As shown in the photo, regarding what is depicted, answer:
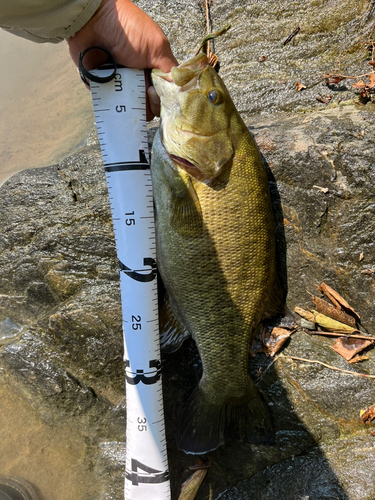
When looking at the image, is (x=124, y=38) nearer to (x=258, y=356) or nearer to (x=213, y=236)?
(x=213, y=236)

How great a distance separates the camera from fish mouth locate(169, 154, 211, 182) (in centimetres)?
248

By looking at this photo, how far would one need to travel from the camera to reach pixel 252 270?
2559mm

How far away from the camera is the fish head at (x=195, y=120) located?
8.09 feet

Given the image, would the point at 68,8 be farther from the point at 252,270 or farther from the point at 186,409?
the point at 186,409

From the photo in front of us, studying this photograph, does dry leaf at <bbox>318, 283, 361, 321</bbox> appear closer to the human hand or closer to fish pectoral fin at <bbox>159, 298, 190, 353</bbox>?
fish pectoral fin at <bbox>159, 298, 190, 353</bbox>

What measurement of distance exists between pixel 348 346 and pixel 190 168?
1.89m

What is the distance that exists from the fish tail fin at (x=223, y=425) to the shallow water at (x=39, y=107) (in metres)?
3.58

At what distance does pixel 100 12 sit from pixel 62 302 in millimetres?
2220

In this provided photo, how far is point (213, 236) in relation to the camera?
2.47 meters

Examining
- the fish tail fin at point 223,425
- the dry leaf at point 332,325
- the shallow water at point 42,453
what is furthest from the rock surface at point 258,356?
the fish tail fin at point 223,425

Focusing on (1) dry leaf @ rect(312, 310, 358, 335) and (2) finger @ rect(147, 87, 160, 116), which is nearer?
(2) finger @ rect(147, 87, 160, 116)

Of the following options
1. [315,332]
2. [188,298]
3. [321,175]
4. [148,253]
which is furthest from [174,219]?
Result: [315,332]

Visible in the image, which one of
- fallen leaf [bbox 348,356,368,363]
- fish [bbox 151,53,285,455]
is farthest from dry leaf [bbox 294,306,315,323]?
fish [bbox 151,53,285,455]

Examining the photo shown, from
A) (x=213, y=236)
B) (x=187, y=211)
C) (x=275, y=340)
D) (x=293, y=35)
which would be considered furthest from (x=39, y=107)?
(x=275, y=340)
